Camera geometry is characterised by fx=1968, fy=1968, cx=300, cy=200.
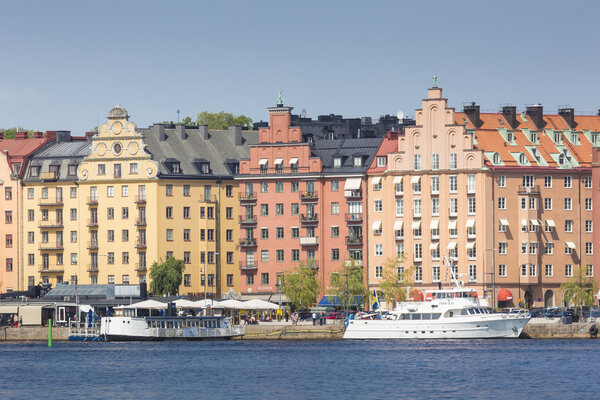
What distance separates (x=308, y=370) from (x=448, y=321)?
2821 centimetres

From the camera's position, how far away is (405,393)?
133 meters

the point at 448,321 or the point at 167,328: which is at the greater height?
the point at 448,321

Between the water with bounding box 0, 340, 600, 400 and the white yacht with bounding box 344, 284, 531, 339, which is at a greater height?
the white yacht with bounding box 344, 284, 531, 339

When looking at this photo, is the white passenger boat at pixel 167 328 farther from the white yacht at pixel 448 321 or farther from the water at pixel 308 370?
the white yacht at pixel 448 321

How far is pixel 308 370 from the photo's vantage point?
151m

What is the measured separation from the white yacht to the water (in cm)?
125

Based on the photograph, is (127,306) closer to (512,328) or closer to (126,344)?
(126,344)

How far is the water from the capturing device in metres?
135

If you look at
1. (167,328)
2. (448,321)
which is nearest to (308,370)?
(448,321)

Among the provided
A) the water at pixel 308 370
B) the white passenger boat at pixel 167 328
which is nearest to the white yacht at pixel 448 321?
the water at pixel 308 370

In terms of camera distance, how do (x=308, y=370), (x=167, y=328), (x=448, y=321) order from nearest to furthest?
1. (x=308, y=370)
2. (x=448, y=321)
3. (x=167, y=328)

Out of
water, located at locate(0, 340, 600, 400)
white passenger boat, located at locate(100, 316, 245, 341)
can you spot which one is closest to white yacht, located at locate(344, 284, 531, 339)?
water, located at locate(0, 340, 600, 400)

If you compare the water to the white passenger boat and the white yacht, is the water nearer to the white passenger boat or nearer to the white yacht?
the white yacht

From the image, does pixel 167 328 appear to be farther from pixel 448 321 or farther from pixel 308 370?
pixel 308 370
